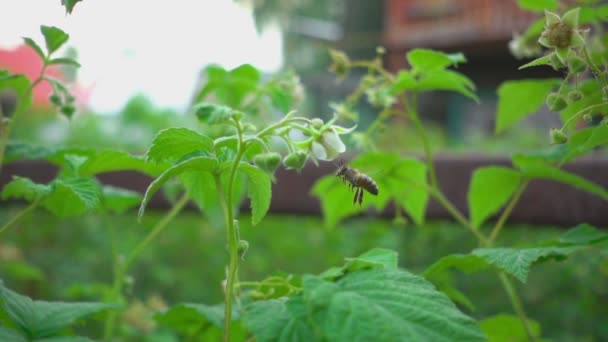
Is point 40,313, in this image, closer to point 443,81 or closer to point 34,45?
point 34,45

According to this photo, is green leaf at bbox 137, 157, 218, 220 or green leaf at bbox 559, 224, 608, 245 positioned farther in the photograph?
green leaf at bbox 559, 224, 608, 245

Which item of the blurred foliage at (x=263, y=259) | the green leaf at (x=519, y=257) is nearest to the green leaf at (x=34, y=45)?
the green leaf at (x=519, y=257)

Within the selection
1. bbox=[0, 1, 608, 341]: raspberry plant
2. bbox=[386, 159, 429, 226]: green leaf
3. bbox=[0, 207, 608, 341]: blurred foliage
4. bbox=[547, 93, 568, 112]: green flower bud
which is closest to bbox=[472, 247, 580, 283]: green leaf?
bbox=[0, 1, 608, 341]: raspberry plant

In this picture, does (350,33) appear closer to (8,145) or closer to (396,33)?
(396,33)

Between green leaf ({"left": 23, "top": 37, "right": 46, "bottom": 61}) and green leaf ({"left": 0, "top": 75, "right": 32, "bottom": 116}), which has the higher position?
green leaf ({"left": 23, "top": 37, "right": 46, "bottom": 61})

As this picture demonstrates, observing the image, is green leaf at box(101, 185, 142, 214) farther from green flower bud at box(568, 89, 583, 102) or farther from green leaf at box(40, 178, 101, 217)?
green flower bud at box(568, 89, 583, 102)

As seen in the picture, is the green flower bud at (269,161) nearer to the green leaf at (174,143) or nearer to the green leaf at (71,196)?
the green leaf at (174,143)

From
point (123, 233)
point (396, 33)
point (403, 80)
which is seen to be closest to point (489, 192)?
point (403, 80)
